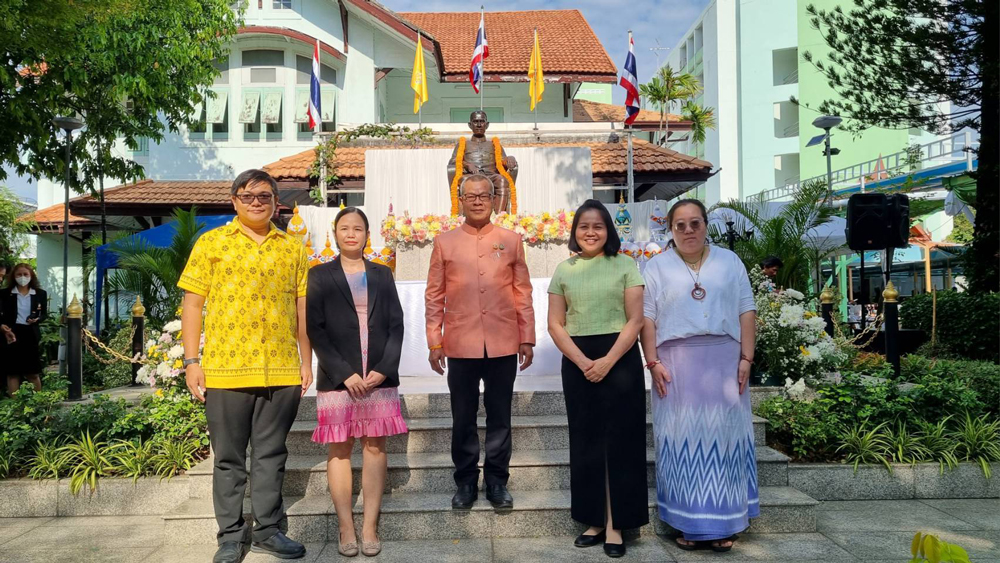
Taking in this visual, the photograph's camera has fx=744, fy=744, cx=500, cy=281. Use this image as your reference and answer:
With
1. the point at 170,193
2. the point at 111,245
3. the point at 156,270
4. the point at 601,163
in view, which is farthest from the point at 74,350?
the point at 170,193

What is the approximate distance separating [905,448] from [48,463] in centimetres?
647

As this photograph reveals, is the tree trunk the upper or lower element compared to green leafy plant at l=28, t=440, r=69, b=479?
upper

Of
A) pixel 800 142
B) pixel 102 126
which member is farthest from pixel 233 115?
pixel 800 142

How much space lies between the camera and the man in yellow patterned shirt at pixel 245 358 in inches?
160

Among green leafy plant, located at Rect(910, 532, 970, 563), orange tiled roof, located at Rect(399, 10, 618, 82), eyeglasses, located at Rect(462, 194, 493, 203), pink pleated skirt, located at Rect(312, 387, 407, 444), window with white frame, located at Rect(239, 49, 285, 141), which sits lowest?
pink pleated skirt, located at Rect(312, 387, 407, 444)

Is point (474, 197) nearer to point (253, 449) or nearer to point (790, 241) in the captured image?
point (253, 449)

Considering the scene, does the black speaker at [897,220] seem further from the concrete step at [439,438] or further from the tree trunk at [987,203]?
the tree trunk at [987,203]

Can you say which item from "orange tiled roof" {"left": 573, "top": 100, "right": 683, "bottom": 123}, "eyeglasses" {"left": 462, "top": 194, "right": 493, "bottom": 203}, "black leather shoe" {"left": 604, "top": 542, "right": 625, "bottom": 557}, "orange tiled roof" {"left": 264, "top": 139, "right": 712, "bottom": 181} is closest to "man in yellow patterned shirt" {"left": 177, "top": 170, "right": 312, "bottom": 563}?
"eyeglasses" {"left": 462, "top": 194, "right": 493, "bottom": 203}

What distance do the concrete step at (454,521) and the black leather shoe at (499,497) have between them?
0.18ft

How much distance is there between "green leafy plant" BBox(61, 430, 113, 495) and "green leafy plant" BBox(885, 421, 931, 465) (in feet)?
19.4

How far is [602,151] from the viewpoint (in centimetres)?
1766

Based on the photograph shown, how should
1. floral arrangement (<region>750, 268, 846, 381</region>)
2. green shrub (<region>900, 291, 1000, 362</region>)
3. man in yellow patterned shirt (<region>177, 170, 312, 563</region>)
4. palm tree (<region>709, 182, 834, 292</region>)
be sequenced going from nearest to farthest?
man in yellow patterned shirt (<region>177, 170, 312, 563</region>), floral arrangement (<region>750, 268, 846, 381</region>), green shrub (<region>900, 291, 1000, 362</region>), palm tree (<region>709, 182, 834, 292</region>)

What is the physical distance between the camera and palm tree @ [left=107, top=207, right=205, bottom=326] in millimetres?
11688

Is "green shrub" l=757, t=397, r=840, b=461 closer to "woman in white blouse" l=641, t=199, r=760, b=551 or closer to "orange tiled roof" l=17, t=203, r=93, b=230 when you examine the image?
"woman in white blouse" l=641, t=199, r=760, b=551
